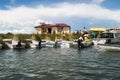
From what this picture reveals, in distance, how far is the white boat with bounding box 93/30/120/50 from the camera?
49.5 m

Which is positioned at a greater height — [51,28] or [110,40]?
[51,28]

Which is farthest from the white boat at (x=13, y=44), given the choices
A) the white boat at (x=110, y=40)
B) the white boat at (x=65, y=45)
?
the white boat at (x=110, y=40)

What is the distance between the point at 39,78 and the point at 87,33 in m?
77.4

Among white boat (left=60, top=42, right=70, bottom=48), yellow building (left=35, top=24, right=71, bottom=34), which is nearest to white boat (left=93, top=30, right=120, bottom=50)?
white boat (left=60, top=42, right=70, bottom=48)

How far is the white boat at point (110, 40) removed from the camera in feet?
162

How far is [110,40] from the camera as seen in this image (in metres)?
54.6

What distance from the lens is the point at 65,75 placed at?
67.8 ft

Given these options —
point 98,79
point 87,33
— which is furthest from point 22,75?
point 87,33

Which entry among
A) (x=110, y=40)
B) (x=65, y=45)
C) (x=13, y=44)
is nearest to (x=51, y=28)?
(x=65, y=45)

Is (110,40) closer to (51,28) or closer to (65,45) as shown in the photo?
(65,45)

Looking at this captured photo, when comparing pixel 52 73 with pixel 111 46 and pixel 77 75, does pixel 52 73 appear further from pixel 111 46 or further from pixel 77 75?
pixel 111 46

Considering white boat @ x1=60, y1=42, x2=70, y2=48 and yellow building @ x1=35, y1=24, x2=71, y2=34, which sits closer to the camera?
white boat @ x1=60, y1=42, x2=70, y2=48

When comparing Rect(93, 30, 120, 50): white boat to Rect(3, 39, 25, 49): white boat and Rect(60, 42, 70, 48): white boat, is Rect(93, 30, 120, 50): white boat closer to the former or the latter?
Rect(60, 42, 70, 48): white boat

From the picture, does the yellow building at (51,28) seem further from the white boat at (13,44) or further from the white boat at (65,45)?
the white boat at (13,44)
